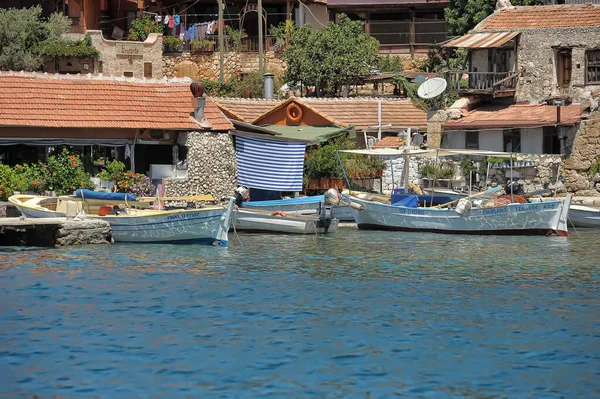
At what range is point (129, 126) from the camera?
37.7 m

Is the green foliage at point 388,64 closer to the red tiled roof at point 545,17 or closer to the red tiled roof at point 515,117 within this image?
the red tiled roof at point 545,17

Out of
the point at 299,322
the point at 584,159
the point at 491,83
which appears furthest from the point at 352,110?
the point at 299,322

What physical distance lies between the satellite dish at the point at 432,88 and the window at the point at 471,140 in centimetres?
368

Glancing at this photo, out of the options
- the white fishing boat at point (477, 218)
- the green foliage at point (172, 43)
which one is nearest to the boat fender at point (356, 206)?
the white fishing boat at point (477, 218)

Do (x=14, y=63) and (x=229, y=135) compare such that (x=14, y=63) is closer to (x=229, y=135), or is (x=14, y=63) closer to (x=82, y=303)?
(x=229, y=135)

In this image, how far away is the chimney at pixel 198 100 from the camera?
128 ft

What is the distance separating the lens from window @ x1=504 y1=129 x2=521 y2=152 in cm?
4362

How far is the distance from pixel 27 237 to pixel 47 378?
47.9ft

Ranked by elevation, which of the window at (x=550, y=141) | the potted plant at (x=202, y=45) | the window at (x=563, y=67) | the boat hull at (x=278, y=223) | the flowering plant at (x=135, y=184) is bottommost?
the boat hull at (x=278, y=223)

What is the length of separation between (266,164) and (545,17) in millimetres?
14509

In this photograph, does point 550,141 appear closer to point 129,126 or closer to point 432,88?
point 432,88

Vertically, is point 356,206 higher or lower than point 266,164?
lower

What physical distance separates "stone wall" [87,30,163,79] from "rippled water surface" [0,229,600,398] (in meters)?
27.1

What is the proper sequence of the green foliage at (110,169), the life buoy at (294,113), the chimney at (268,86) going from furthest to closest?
the chimney at (268,86)
the life buoy at (294,113)
the green foliage at (110,169)
